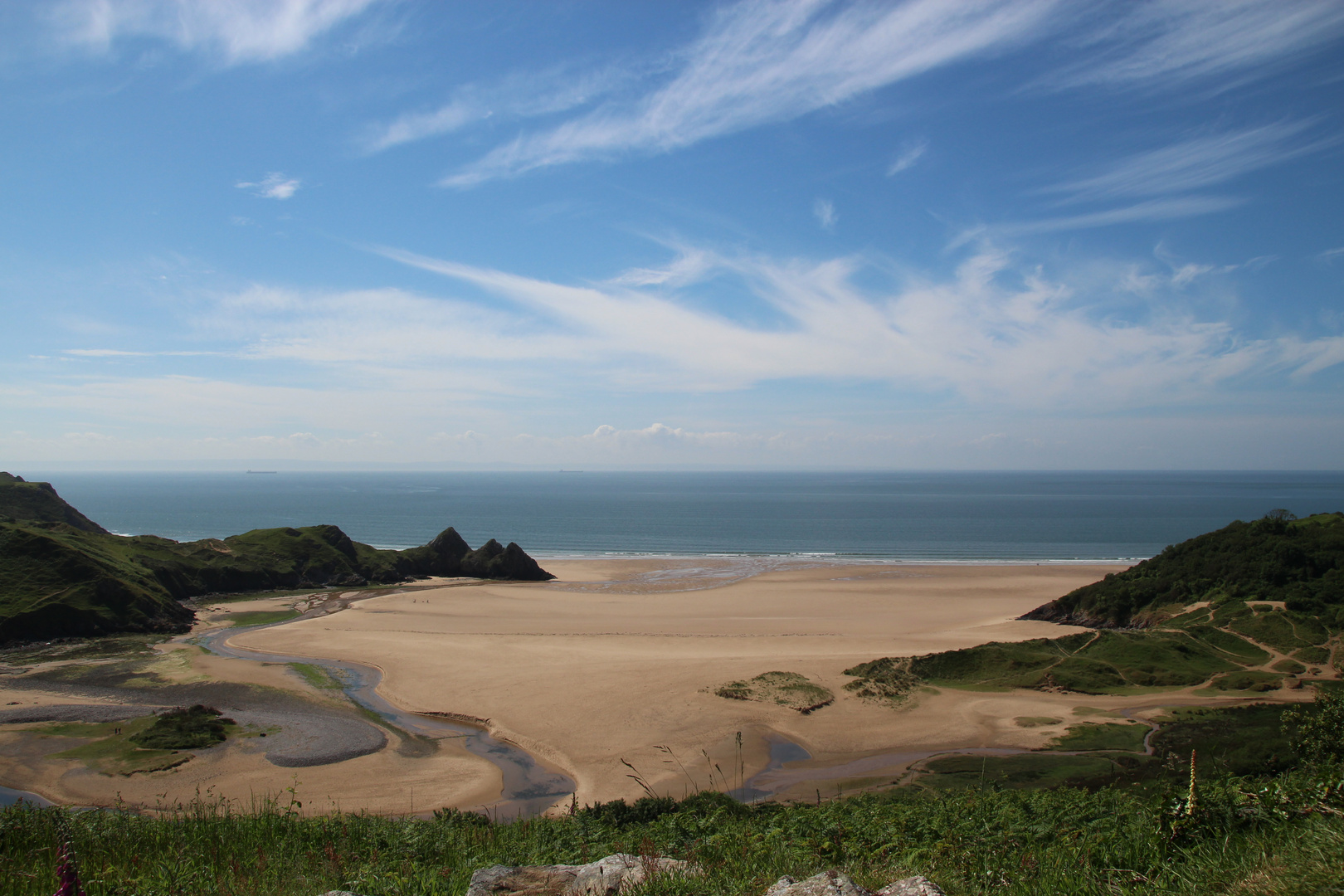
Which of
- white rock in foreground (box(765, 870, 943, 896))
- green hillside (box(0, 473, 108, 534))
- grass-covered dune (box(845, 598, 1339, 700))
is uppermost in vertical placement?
green hillside (box(0, 473, 108, 534))

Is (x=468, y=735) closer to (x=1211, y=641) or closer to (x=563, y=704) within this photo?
(x=563, y=704)

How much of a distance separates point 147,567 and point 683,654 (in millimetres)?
35141

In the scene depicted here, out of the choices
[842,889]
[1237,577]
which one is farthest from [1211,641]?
[842,889]

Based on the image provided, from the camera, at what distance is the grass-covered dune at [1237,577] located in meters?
26.8

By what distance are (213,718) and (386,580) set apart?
34.0 metres

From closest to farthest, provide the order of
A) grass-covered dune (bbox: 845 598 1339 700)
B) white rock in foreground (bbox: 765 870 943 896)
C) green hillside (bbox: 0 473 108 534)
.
A: white rock in foreground (bbox: 765 870 943 896) → grass-covered dune (bbox: 845 598 1339 700) → green hillside (bbox: 0 473 108 534)

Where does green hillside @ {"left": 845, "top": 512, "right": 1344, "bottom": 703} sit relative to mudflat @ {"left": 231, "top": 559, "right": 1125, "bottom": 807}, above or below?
above

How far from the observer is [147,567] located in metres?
41.3

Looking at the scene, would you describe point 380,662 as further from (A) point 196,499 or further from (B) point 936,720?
(A) point 196,499

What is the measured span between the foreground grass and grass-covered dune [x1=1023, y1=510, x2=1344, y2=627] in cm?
2096

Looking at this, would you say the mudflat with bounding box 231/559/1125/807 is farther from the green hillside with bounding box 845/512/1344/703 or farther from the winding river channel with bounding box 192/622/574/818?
the green hillside with bounding box 845/512/1344/703

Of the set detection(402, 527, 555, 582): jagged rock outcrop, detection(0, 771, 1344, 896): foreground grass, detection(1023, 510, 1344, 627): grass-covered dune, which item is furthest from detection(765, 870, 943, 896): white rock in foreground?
detection(402, 527, 555, 582): jagged rock outcrop

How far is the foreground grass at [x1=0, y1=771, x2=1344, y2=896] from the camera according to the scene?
4.70 metres

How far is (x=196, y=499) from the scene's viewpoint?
16275cm
